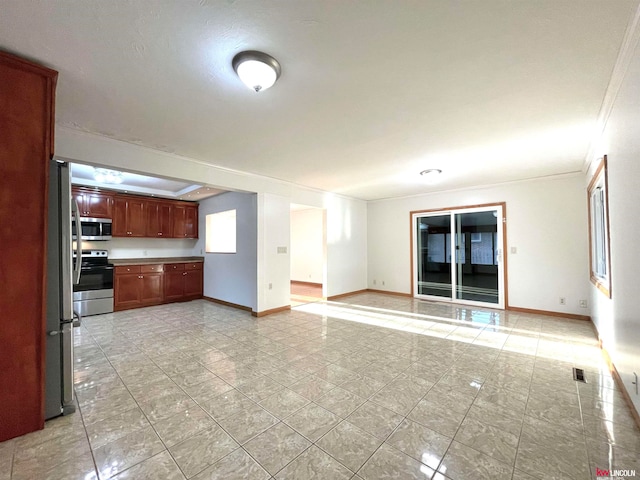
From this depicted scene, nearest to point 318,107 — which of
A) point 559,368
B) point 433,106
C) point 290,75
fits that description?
point 290,75

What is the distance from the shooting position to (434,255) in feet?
21.0

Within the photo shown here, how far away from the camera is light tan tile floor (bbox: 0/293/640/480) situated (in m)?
1.52

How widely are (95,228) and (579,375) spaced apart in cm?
763

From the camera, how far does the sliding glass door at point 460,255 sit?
544 centimetres

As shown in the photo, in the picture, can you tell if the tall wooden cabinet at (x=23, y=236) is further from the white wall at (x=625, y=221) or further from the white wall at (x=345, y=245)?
the white wall at (x=345, y=245)

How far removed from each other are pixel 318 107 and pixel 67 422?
317 cm

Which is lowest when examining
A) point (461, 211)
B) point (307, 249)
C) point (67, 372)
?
point (67, 372)

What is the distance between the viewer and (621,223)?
2180 millimetres

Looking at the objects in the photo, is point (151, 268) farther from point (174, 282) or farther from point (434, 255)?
point (434, 255)

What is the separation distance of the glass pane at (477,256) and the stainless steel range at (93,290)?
7113 millimetres

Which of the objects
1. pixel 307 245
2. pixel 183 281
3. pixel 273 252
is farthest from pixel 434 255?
pixel 183 281

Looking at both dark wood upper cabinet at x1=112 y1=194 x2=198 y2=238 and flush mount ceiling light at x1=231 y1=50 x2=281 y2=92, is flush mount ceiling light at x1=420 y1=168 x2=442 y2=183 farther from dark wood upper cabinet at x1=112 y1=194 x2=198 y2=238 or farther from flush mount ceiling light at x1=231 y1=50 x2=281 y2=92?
dark wood upper cabinet at x1=112 y1=194 x2=198 y2=238

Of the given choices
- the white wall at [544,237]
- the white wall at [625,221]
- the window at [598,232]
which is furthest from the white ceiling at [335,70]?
the white wall at [544,237]

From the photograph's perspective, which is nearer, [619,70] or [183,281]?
[619,70]
